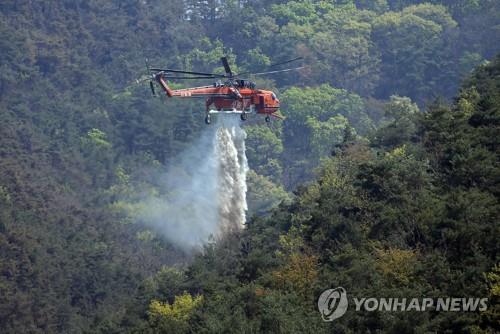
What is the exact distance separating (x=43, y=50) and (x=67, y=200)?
32181 millimetres

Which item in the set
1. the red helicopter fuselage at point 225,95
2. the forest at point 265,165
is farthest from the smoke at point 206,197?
the red helicopter fuselage at point 225,95

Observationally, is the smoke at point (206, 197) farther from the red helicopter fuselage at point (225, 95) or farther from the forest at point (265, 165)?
the red helicopter fuselage at point (225, 95)

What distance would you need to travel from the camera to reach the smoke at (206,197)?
113312mm

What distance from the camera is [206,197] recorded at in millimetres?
118875

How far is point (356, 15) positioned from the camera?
155 metres

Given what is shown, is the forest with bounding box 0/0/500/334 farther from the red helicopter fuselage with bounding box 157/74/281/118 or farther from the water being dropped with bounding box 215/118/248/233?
the red helicopter fuselage with bounding box 157/74/281/118

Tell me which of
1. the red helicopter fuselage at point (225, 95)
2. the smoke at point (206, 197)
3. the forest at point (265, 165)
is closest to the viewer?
the forest at point (265, 165)

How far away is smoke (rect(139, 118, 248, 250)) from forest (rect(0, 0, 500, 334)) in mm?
1704

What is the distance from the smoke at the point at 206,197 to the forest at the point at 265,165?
170 cm

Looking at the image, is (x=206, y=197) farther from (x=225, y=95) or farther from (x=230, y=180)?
(x=225, y=95)

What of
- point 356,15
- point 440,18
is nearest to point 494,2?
point 440,18

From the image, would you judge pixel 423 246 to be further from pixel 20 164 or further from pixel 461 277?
pixel 20 164

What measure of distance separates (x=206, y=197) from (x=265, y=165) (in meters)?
15.3

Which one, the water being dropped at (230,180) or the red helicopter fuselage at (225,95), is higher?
the red helicopter fuselage at (225,95)
